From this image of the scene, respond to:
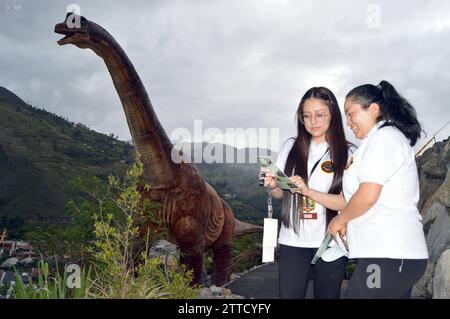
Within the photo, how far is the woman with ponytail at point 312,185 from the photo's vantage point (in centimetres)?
278

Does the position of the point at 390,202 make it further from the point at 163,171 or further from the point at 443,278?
the point at 163,171

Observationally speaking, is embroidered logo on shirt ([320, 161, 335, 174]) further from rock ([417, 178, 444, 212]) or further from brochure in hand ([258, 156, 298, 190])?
rock ([417, 178, 444, 212])

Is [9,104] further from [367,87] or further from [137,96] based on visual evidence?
[367,87]

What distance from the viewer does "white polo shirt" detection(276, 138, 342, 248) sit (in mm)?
2809

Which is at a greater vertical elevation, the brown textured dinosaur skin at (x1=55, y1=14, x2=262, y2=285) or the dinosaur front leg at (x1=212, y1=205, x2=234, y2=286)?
the brown textured dinosaur skin at (x1=55, y1=14, x2=262, y2=285)

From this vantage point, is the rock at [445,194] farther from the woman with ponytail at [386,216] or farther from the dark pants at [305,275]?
the woman with ponytail at [386,216]

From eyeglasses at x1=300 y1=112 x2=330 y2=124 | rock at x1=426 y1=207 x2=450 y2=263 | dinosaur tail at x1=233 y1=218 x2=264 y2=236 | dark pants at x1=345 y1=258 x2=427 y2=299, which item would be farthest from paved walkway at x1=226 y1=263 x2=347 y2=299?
dark pants at x1=345 y1=258 x2=427 y2=299

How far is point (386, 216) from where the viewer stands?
7.22ft

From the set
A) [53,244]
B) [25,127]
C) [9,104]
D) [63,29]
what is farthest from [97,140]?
[63,29]

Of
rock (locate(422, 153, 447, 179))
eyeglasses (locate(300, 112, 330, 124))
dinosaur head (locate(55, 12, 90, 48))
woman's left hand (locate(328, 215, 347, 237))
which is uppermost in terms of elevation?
Result: dinosaur head (locate(55, 12, 90, 48))

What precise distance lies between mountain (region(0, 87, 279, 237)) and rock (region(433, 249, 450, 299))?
17.0 meters

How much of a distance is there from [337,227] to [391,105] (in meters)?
0.69

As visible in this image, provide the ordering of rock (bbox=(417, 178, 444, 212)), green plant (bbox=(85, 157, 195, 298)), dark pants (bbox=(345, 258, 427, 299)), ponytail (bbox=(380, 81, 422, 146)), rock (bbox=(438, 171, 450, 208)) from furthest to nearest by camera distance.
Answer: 1. rock (bbox=(417, 178, 444, 212))
2. rock (bbox=(438, 171, 450, 208))
3. green plant (bbox=(85, 157, 195, 298))
4. ponytail (bbox=(380, 81, 422, 146))
5. dark pants (bbox=(345, 258, 427, 299))

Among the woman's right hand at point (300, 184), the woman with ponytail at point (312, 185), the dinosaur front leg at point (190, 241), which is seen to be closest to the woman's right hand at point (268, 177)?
the woman with ponytail at point (312, 185)
